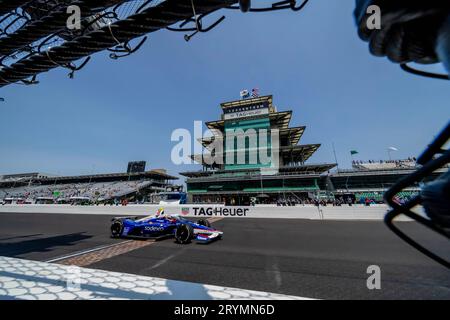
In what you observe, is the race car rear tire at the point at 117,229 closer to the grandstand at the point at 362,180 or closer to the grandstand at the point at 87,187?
the grandstand at the point at 87,187

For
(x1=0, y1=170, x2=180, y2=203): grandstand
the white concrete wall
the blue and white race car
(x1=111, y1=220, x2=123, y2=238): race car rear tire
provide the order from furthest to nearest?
1. (x1=0, y1=170, x2=180, y2=203): grandstand
2. the white concrete wall
3. (x1=111, y1=220, x2=123, y2=238): race car rear tire
4. the blue and white race car

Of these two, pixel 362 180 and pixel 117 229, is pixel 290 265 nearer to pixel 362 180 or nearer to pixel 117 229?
pixel 117 229

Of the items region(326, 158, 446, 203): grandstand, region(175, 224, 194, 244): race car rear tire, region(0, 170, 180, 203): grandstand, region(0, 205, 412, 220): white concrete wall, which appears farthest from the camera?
region(0, 170, 180, 203): grandstand

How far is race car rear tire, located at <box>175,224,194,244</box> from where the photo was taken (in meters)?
7.09

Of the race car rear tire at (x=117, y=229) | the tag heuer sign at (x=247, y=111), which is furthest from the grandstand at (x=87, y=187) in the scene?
the race car rear tire at (x=117, y=229)

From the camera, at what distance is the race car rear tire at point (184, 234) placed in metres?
7.09

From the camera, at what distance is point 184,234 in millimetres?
7164

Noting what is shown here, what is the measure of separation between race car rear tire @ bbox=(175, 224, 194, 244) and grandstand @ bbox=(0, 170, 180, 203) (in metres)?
41.1

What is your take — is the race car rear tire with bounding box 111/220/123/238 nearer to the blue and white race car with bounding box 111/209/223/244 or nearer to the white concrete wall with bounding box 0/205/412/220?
the blue and white race car with bounding box 111/209/223/244

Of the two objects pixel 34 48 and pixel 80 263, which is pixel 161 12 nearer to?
pixel 34 48

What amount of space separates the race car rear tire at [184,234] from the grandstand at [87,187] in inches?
1620

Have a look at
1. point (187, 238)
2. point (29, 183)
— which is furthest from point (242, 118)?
point (29, 183)

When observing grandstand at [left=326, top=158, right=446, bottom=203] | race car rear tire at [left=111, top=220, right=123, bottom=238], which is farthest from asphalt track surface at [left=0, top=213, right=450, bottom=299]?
grandstand at [left=326, top=158, right=446, bottom=203]
